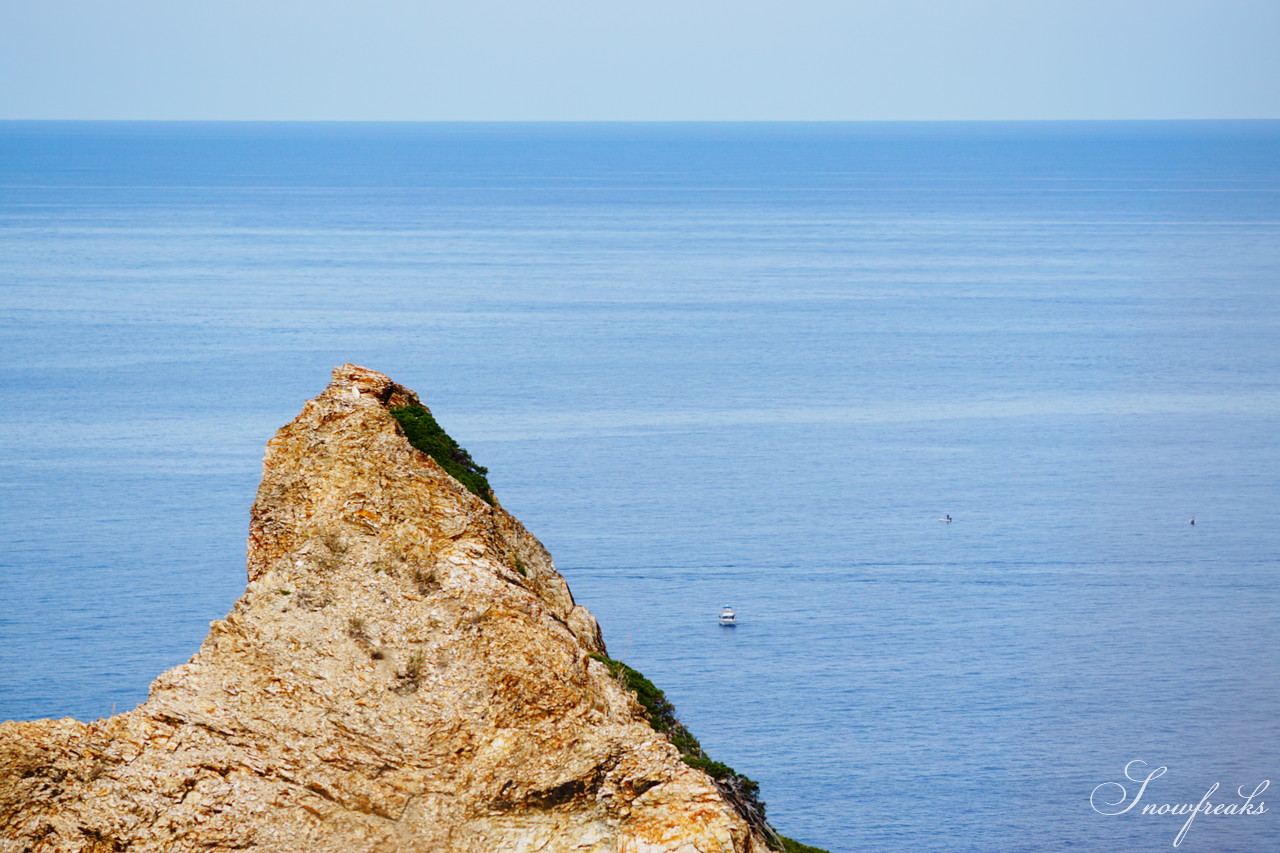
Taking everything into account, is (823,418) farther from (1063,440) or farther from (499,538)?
(499,538)

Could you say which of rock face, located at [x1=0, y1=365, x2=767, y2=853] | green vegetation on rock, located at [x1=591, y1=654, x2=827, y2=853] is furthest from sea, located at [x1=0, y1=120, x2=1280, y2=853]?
rock face, located at [x1=0, y1=365, x2=767, y2=853]

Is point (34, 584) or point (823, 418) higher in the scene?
point (823, 418)

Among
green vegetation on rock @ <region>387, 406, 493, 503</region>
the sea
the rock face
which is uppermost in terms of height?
the sea

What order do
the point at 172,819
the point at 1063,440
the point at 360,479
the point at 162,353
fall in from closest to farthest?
the point at 172,819 < the point at 360,479 < the point at 1063,440 < the point at 162,353

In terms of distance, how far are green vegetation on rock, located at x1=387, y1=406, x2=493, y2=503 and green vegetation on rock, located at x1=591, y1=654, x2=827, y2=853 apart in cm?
542

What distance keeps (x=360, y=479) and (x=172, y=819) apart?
25.1 feet

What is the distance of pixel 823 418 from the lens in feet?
550

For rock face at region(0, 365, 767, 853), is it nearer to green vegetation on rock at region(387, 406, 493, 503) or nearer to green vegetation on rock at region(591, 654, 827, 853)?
green vegetation on rock at region(591, 654, 827, 853)

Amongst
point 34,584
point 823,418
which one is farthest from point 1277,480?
point 34,584

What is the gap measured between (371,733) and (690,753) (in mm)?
8335

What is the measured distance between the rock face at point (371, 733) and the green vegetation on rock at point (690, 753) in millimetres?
1279

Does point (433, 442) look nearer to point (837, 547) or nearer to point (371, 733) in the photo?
point (371, 733)

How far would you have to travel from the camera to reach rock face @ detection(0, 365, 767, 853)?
19.8 m

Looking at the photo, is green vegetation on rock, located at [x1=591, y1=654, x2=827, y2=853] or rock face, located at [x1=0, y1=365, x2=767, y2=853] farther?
green vegetation on rock, located at [x1=591, y1=654, x2=827, y2=853]
